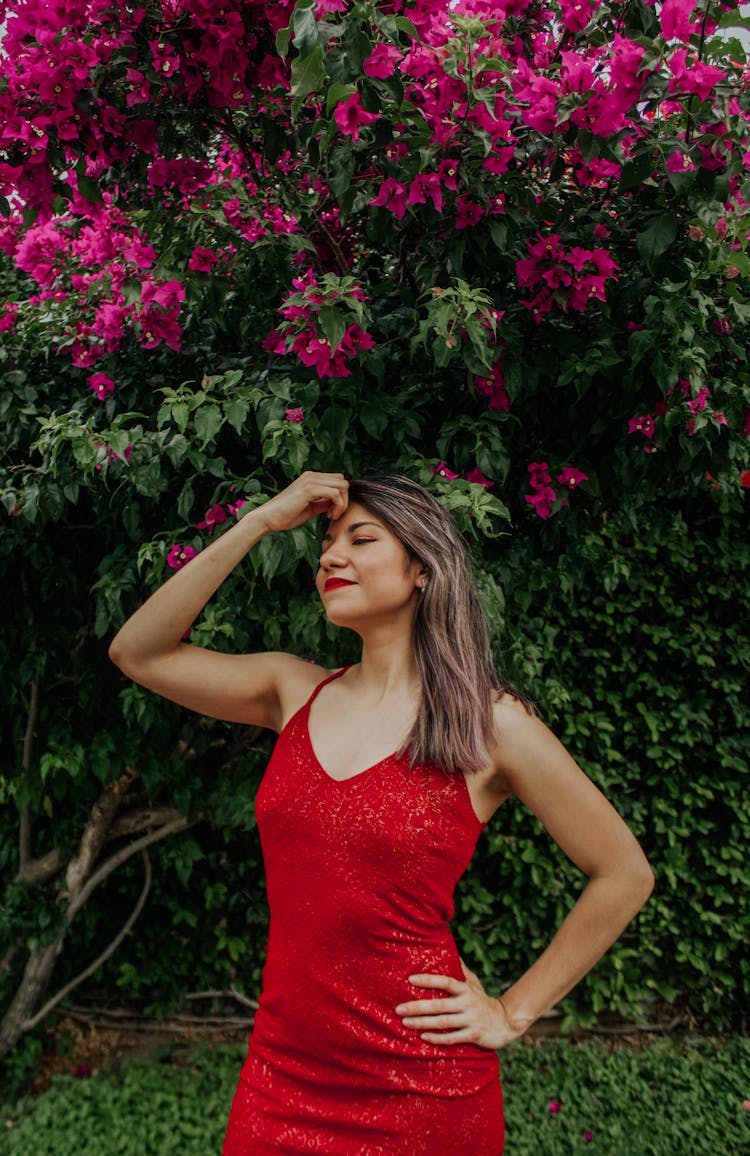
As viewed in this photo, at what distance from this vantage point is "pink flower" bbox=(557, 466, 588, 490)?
84.4 inches

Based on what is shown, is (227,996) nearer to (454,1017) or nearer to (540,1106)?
(540,1106)

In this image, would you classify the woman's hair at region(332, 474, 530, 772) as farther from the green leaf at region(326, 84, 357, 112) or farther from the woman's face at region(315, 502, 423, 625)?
the green leaf at region(326, 84, 357, 112)

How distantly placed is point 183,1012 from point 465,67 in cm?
369

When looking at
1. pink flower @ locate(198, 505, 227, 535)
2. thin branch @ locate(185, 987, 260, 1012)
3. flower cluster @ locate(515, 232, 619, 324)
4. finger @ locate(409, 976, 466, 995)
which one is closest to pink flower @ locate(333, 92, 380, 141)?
flower cluster @ locate(515, 232, 619, 324)

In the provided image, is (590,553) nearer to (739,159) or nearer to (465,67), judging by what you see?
(739,159)

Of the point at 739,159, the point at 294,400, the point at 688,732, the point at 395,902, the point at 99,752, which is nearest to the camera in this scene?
the point at 395,902

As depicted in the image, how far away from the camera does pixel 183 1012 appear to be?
3.88 m

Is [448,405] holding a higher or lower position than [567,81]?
lower

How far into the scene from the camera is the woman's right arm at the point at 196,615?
158 cm

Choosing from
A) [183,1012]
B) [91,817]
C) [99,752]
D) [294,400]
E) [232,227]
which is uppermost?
[232,227]

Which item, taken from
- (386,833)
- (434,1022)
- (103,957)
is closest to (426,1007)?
(434,1022)

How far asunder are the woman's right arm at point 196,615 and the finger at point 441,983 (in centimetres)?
58

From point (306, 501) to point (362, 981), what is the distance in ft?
2.57

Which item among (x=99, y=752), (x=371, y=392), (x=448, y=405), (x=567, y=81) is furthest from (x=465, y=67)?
(x=99, y=752)
